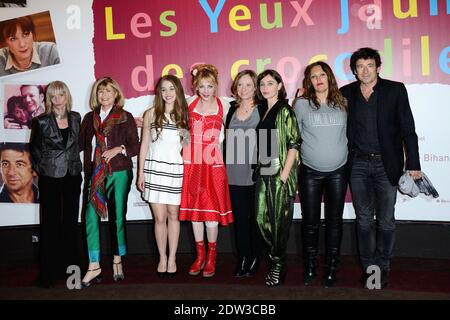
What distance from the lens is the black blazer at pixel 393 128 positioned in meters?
2.95

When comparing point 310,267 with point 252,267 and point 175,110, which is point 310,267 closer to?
point 252,267

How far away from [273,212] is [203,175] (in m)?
0.58

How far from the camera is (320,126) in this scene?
2980 mm

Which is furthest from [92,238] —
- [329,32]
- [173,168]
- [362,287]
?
[329,32]

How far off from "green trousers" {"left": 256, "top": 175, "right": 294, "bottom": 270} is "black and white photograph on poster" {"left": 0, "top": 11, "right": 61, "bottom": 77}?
7.31ft

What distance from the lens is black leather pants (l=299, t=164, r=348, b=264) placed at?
301cm

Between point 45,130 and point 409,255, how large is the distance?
3.08 metres

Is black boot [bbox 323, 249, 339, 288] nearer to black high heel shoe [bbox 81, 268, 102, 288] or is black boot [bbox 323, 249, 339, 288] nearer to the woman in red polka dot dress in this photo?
the woman in red polka dot dress

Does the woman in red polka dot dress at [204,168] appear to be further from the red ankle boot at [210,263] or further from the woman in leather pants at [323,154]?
the woman in leather pants at [323,154]

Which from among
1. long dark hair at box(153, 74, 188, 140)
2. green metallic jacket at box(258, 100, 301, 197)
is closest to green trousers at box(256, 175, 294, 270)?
green metallic jacket at box(258, 100, 301, 197)

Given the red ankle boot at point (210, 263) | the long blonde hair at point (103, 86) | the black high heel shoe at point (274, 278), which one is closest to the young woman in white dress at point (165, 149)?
the long blonde hair at point (103, 86)

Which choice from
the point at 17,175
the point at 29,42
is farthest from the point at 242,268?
the point at 29,42

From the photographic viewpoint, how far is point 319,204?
10.1 feet

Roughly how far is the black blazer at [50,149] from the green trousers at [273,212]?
1.35 m
